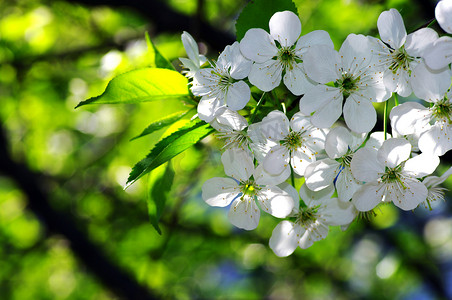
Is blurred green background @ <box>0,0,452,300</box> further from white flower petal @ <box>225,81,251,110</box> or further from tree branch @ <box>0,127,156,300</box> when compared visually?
white flower petal @ <box>225,81,251,110</box>

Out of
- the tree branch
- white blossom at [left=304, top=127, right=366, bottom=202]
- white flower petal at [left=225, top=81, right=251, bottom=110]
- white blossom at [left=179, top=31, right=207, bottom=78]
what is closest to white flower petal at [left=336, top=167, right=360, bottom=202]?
white blossom at [left=304, top=127, right=366, bottom=202]

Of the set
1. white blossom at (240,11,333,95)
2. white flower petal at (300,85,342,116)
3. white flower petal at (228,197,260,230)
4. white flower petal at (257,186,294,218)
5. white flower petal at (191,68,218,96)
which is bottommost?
white flower petal at (228,197,260,230)

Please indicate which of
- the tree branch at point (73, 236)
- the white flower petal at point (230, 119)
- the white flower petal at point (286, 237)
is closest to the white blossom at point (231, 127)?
the white flower petal at point (230, 119)

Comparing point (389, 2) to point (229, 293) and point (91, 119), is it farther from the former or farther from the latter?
point (229, 293)

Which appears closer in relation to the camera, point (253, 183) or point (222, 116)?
point (222, 116)

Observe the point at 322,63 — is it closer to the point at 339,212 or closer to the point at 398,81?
the point at 398,81

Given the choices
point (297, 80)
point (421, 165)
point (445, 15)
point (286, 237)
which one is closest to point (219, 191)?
point (286, 237)

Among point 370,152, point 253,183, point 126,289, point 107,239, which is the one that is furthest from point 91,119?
point 370,152
